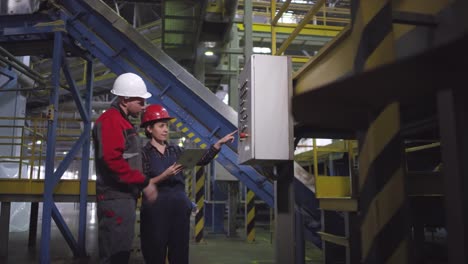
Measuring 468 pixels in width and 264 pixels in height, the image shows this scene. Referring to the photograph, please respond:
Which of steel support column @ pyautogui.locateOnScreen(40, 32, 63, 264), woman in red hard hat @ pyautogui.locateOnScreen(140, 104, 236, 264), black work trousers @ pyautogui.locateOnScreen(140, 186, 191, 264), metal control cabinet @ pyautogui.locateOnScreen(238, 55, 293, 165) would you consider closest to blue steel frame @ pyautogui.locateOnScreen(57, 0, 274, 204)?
steel support column @ pyautogui.locateOnScreen(40, 32, 63, 264)

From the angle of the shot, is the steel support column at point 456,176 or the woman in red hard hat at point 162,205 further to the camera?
the woman in red hard hat at point 162,205

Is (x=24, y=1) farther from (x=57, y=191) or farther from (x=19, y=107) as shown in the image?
(x=19, y=107)

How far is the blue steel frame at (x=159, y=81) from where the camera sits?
5.30 metres

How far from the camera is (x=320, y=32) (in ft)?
30.8

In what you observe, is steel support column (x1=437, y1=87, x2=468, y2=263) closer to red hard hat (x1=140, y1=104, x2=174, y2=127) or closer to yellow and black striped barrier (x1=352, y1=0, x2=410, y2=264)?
yellow and black striped barrier (x1=352, y1=0, x2=410, y2=264)

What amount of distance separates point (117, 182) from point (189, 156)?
0.54 meters

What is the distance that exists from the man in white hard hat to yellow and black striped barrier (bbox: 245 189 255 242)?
5709mm

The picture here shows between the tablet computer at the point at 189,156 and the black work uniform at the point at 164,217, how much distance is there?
224mm

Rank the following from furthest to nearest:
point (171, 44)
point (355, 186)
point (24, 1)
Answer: point (171, 44) → point (24, 1) → point (355, 186)

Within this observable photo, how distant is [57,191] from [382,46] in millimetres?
5968

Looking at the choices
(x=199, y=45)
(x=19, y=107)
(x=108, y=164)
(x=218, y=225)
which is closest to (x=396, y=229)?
(x=108, y=164)

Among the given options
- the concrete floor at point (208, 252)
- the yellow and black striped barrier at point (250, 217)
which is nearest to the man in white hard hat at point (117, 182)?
the concrete floor at point (208, 252)

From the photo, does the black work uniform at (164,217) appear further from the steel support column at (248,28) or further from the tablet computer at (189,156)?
the steel support column at (248,28)

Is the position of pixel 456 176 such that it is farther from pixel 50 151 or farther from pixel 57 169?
pixel 57 169
